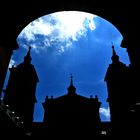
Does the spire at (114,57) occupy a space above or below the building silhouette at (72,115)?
above

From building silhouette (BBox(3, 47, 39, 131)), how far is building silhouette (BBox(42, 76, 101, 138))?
Answer: 156 inches

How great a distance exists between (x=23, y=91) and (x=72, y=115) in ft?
35.8

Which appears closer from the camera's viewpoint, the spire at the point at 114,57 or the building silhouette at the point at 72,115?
the building silhouette at the point at 72,115

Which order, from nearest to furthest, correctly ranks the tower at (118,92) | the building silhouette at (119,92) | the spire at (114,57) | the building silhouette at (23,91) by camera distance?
1. the building silhouette at (119,92)
2. the tower at (118,92)
3. the building silhouette at (23,91)
4. the spire at (114,57)

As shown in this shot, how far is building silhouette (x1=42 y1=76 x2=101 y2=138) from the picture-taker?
3656 centimetres

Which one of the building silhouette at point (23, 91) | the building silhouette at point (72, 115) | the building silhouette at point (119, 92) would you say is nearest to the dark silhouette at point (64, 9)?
the building silhouette at point (119, 92)

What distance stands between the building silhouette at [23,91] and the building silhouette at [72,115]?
3.96 m

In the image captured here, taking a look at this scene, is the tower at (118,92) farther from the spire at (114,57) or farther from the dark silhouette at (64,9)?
the dark silhouette at (64,9)

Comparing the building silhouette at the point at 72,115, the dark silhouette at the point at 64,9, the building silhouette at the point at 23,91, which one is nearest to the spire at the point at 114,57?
the building silhouette at the point at 72,115

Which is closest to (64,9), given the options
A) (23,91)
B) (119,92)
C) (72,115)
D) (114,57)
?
(119,92)

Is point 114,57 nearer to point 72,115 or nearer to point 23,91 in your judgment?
point 72,115

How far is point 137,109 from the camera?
36.9 feet

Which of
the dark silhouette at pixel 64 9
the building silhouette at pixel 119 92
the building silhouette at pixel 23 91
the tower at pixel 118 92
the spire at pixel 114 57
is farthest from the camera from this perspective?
the spire at pixel 114 57

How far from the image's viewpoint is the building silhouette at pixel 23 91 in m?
36.3
